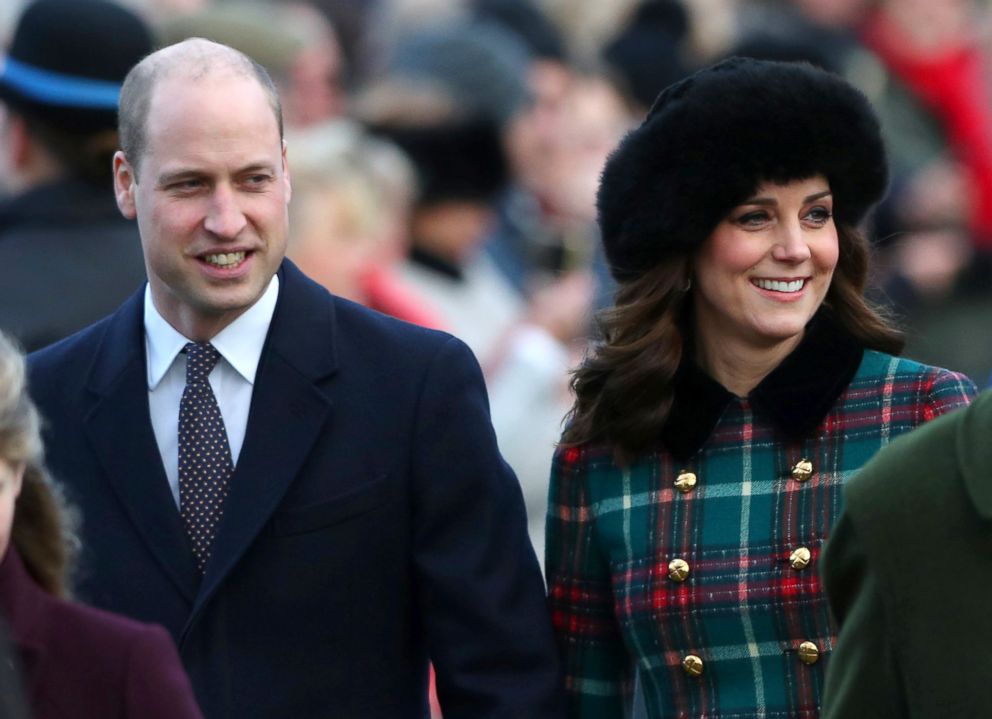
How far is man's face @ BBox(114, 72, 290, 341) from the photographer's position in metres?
4.82

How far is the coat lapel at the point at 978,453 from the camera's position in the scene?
378 cm

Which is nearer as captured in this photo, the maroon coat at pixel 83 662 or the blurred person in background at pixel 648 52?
the maroon coat at pixel 83 662

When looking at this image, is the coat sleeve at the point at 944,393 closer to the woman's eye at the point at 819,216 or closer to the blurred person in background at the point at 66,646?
the woman's eye at the point at 819,216

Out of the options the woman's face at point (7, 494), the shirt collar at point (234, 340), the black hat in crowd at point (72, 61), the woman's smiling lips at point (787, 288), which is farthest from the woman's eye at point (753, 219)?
the black hat in crowd at point (72, 61)

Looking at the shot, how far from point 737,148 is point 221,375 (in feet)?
3.70

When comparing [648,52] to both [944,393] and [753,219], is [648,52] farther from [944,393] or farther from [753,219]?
[944,393]

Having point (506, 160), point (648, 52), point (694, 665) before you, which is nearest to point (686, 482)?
point (694, 665)

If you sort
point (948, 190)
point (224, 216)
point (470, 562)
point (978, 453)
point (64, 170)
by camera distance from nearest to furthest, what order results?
1. point (978, 453)
2. point (224, 216)
3. point (470, 562)
4. point (64, 170)
5. point (948, 190)

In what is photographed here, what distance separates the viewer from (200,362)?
4.95 metres

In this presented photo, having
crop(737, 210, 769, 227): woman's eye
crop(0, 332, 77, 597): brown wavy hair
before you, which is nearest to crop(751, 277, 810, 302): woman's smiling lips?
crop(737, 210, 769, 227): woman's eye

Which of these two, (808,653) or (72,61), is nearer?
(808,653)

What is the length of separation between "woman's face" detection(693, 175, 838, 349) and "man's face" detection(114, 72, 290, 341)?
3.02 feet

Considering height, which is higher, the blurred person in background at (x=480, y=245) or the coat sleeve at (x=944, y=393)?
A: the blurred person in background at (x=480, y=245)

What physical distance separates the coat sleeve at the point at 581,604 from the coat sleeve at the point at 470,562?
156mm
